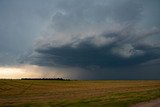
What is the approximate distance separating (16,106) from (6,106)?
1.95 m

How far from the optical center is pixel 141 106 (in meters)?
35.6

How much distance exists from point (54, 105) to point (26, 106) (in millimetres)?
4936

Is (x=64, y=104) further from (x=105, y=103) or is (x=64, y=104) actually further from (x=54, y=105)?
(x=105, y=103)

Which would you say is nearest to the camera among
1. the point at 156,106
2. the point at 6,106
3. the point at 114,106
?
the point at 156,106

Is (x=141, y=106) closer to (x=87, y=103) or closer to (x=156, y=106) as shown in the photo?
(x=156, y=106)

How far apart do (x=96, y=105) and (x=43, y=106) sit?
810 cm

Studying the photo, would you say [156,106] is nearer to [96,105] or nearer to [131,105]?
[131,105]

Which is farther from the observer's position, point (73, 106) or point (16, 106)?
point (16, 106)

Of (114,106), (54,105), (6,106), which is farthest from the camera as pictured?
(6,106)

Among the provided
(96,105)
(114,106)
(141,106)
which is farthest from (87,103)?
(141,106)

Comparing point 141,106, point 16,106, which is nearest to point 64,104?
point 16,106

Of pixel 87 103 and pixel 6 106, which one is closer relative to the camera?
pixel 87 103

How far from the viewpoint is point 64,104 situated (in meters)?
40.5

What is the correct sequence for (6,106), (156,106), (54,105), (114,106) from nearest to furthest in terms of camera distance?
(156,106)
(114,106)
(54,105)
(6,106)
